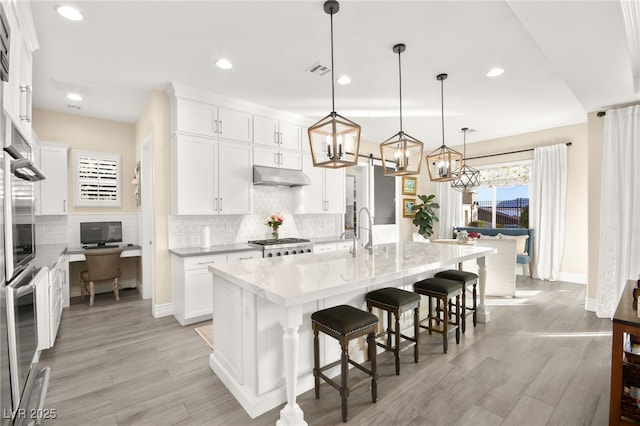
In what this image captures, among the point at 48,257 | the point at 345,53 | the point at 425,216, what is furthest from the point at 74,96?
the point at 425,216

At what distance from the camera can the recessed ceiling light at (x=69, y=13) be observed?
7.76 ft

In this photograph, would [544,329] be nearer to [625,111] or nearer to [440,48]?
[625,111]

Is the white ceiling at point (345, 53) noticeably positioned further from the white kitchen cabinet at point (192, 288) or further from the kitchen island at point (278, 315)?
the white kitchen cabinet at point (192, 288)

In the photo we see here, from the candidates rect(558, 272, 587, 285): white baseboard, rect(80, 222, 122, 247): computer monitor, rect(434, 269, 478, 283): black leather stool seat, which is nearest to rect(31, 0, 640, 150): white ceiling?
rect(80, 222, 122, 247): computer monitor

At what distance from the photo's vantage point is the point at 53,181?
172 inches

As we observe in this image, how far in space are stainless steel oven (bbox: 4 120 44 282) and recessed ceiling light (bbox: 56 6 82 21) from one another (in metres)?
1.06

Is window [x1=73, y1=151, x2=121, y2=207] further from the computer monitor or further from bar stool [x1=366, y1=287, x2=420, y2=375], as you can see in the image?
bar stool [x1=366, y1=287, x2=420, y2=375]

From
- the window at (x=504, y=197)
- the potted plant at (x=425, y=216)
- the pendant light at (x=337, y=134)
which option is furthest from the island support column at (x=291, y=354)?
the window at (x=504, y=197)

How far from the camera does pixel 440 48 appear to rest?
2959 mm

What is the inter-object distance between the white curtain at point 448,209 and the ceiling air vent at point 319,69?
16.3ft

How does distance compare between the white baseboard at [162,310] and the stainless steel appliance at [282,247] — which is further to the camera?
the stainless steel appliance at [282,247]

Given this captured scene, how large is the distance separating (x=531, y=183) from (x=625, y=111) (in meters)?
2.60

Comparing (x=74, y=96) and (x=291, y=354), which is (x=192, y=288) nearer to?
(x=291, y=354)

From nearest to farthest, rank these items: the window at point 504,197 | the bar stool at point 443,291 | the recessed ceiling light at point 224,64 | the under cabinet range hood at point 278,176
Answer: the bar stool at point 443,291
the recessed ceiling light at point 224,64
the under cabinet range hood at point 278,176
the window at point 504,197
